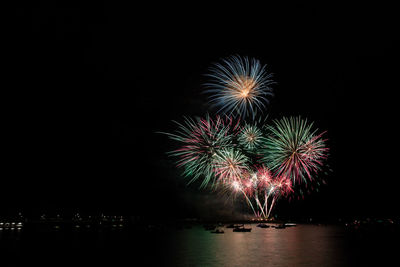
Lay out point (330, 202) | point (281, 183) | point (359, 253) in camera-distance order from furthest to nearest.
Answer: point (330, 202)
point (281, 183)
point (359, 253)

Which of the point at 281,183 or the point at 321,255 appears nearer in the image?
the point at 321,255

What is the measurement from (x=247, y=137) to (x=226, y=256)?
15909mm

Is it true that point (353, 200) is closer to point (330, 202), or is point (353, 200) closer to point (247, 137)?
point (330, 202)

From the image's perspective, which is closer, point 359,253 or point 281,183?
point 359,253

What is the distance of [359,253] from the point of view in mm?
52969

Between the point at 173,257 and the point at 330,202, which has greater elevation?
the point at 330,202

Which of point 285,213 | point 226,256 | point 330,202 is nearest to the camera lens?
point 226,256

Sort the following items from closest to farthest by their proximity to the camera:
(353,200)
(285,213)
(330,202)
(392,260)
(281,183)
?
(392,260) → (281,183) → (353,200) → (330,202) → (285,213)


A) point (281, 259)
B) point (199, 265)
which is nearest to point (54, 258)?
point (199, 265)

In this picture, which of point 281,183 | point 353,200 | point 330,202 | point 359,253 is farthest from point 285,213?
point 359,253

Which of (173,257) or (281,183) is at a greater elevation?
(281,183)

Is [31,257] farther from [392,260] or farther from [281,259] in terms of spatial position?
[392,260]

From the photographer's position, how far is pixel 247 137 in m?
51.1

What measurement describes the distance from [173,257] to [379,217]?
464 ft
